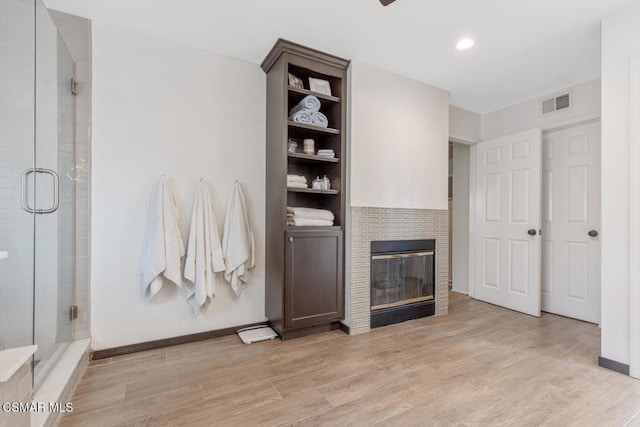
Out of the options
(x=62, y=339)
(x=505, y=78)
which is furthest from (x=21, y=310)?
(x=505, y=78)

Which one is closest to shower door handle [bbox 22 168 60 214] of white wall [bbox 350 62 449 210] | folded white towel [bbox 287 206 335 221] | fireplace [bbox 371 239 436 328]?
folded white towel [bbox 287 206 335 221]

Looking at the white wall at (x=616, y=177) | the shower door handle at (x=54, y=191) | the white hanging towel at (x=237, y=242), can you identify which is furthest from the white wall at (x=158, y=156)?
the white wall at (x=616, y=177)

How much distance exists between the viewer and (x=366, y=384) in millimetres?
1824

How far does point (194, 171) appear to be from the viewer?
2488 millimetres

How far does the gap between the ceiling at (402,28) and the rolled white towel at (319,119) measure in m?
0.55

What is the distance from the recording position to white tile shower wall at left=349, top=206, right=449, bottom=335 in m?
2.71

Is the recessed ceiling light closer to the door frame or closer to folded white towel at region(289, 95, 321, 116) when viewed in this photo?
the door frame

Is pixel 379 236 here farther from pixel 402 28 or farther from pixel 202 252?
pixel 402 28

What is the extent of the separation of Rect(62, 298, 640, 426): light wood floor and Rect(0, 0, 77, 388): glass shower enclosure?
488 millimetres

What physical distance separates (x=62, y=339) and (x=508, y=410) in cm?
282

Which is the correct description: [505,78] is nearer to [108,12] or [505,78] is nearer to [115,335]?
[108,12]

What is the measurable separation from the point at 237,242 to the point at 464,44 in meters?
2.57

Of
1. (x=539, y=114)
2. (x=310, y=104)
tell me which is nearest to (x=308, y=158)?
(x=310, y=104)

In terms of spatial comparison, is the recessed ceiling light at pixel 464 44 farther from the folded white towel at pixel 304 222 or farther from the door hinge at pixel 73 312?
the door hinge at pixel 73 312
